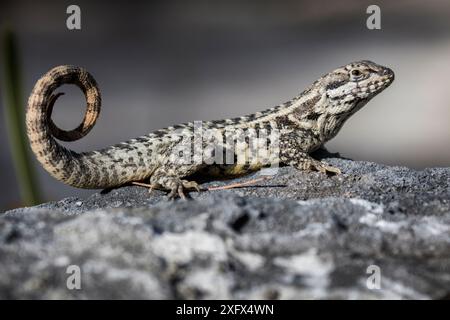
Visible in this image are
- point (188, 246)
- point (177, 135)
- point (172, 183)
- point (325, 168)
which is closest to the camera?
point (188, 246)

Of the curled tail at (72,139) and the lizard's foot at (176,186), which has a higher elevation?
the curled tail at (72,139)

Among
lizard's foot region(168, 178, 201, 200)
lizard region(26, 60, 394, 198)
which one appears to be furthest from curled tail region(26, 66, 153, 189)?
lizard's foot region(168, 178, 201, 200)

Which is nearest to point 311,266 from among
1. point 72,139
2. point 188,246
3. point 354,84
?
point 188,246

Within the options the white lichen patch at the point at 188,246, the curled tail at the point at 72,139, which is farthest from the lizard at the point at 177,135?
the white lichen patch at the point at 188,246

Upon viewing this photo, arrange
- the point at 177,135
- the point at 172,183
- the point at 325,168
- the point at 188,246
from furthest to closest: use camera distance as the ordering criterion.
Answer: the point at 177,135
the point at 172,183
the point at 325,168
the point at 188,246

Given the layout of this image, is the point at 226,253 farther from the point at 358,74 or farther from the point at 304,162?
the point at 358,74

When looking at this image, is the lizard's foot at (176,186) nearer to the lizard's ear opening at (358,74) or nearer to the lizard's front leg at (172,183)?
the lizard's front leg at (172,183)

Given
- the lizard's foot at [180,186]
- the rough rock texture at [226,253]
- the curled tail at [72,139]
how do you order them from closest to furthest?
the rough rock texture at [226,253] < the curled tail at [72,139] < the lizard's foot at [180,186]

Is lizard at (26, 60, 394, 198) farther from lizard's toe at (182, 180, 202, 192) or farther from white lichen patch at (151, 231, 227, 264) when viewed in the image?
white lichen patch at (151, 231, 227, 264)
